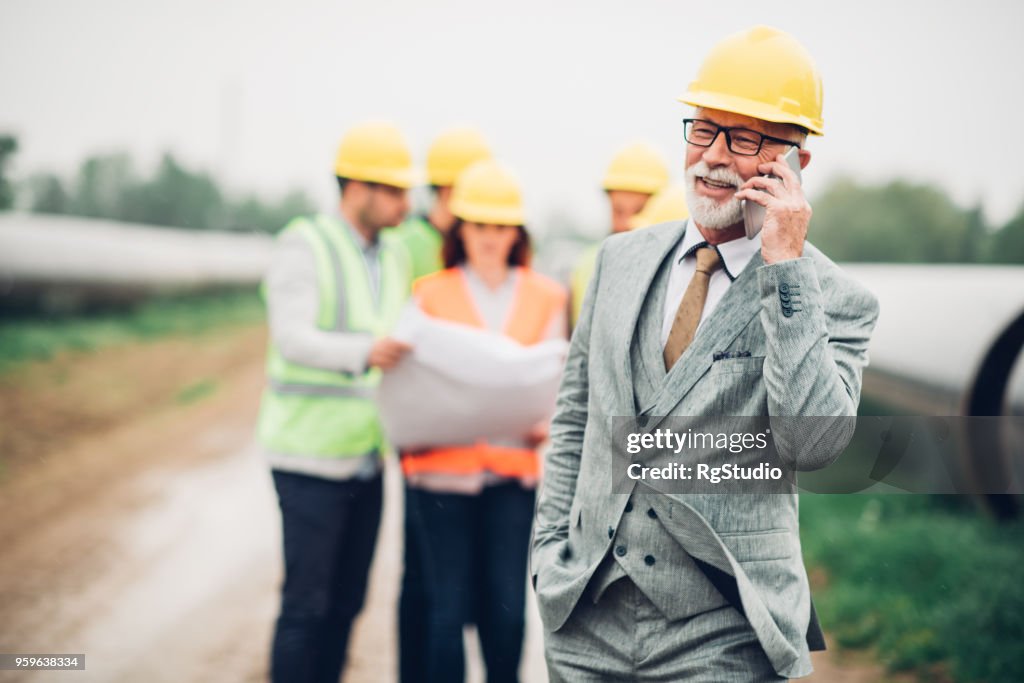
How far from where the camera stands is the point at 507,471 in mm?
3717

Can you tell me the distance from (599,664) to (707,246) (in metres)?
0.97

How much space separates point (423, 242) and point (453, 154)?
1.97 feet

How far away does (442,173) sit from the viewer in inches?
205

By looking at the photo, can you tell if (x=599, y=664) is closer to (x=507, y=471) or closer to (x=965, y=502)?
(x=507, y=471)

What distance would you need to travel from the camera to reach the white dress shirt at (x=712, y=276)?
2.21 m

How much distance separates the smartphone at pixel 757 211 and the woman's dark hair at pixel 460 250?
6.52ft

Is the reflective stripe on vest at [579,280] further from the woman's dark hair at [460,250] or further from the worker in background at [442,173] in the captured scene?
the worker in background at [442,173]

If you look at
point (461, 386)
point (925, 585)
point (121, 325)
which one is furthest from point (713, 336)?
point (121, 325)

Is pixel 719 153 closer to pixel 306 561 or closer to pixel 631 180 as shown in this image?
pixel 306 561

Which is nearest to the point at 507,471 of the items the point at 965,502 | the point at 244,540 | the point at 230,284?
the point at 244,540

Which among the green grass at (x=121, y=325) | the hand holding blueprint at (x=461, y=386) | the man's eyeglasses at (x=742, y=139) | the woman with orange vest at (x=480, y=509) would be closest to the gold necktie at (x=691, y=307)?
the man's eyeglasses at (x=742, y=139)

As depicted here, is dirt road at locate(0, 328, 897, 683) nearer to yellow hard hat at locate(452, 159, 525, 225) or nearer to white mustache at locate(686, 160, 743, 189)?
yellow hard hat at locate(452, 159, 525, 225)

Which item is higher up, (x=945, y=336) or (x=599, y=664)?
(x=945, y=336)

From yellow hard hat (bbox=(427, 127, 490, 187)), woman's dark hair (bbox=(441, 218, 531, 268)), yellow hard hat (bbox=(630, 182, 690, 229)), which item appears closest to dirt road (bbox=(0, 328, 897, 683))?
woman's dark hair (bbox=(441, 218, 531, 268))
